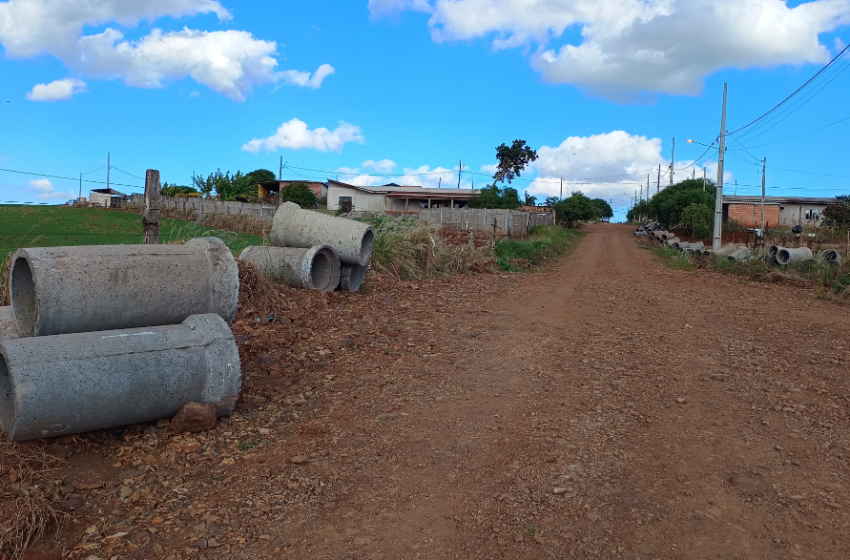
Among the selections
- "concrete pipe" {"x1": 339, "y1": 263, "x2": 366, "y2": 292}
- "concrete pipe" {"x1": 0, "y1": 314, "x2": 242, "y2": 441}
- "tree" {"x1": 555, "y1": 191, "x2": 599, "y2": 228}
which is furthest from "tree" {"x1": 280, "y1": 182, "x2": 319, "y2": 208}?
"concrete pipe" {"x1": 0, "y1": 314, "x2": 242, "y2": 441}

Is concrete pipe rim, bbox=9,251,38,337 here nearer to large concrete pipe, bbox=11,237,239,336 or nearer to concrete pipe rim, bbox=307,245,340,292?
large concrete pipe, bbox=11,237,239,336

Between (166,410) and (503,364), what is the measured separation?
3273 mm

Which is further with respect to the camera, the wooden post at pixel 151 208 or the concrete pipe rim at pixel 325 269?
the concrete pipe rim at pixel 325 269

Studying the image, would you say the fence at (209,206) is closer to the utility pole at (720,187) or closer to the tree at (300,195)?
the tree at (300,195)

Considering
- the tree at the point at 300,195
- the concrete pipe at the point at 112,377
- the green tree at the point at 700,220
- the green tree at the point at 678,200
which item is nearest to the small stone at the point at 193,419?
the concrete pipe at the point at 112,377

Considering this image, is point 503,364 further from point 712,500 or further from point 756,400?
point 712,500

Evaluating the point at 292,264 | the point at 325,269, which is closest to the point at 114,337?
the point at 292,264

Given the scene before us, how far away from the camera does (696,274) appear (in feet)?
58.5

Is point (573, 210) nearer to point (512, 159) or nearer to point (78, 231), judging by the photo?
point (512, 159)

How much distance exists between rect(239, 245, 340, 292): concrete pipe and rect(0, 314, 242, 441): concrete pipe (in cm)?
518

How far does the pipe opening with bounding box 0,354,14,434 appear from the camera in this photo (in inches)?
161

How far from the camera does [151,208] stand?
8125mm

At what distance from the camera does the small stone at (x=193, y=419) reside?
4512 millimetres

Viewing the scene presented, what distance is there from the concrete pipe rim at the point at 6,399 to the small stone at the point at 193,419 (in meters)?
0.95
